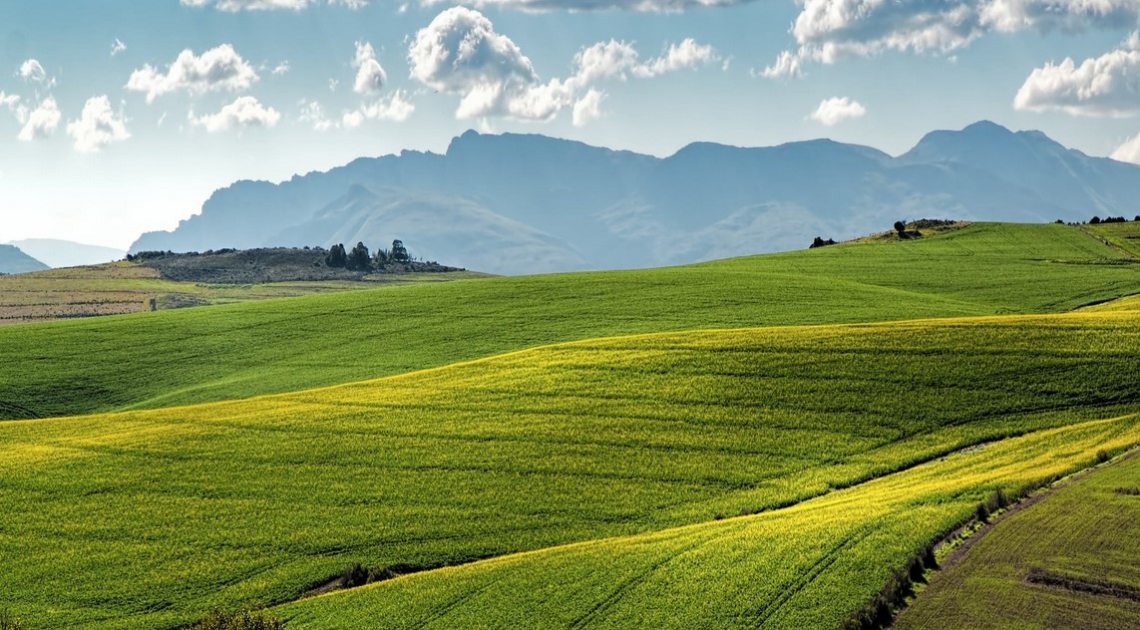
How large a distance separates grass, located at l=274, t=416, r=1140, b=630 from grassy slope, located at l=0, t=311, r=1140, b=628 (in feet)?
1.01

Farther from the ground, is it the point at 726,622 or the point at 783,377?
the point at 783,377

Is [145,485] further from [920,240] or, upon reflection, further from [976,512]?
[920,240]

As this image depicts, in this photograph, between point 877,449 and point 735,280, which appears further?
point 735,280

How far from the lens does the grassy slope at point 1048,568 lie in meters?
22.5

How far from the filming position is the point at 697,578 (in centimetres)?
2606

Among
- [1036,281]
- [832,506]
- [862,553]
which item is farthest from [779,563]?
[1036,281]

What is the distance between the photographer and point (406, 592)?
2720cm

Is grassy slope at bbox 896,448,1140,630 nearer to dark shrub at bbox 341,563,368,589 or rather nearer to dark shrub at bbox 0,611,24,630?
dark shrub at bbox 341,563,368,589

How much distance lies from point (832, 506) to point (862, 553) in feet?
15.8

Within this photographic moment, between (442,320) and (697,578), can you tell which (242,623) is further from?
(442,320)

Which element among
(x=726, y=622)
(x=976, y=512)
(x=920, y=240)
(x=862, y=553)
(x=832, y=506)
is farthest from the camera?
(x=920, y=240)

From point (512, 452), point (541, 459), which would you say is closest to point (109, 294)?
point (512, 452)

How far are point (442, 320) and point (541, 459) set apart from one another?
116 ft

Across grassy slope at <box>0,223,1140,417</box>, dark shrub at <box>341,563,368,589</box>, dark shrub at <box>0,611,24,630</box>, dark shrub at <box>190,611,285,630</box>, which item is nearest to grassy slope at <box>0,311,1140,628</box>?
dark shrub at <box>0,611,24,630</box>
